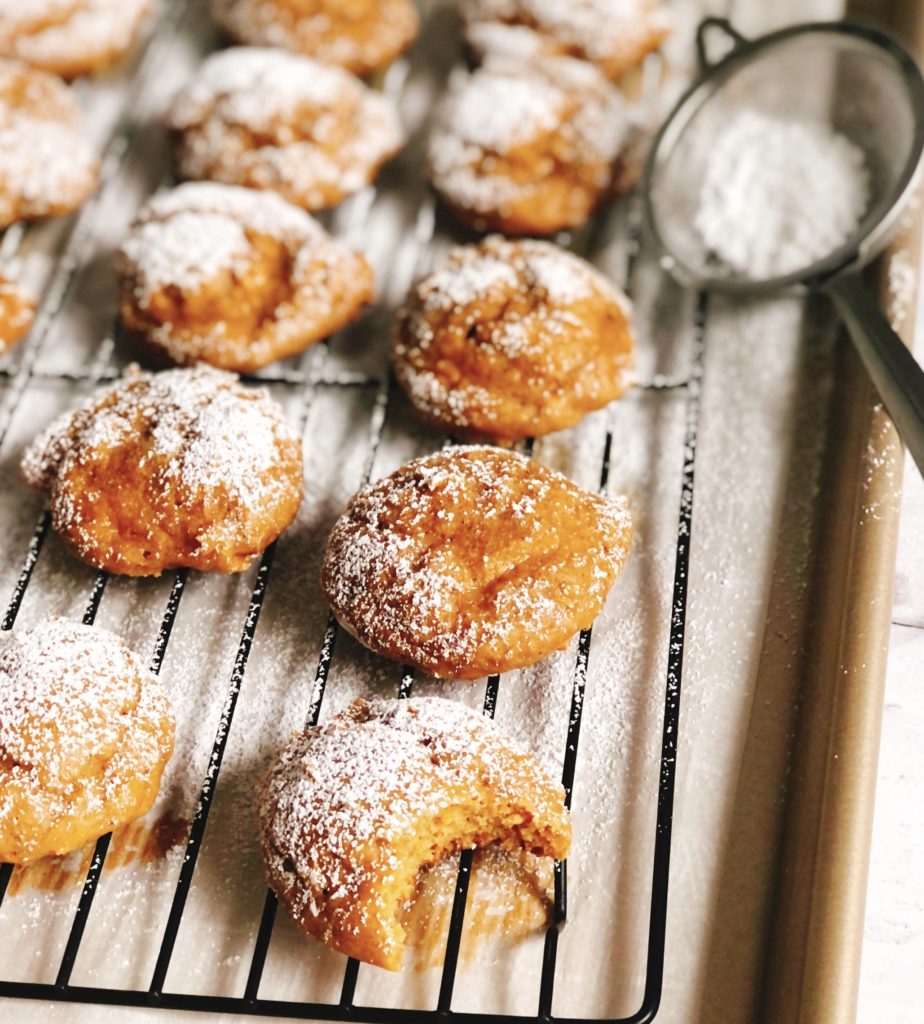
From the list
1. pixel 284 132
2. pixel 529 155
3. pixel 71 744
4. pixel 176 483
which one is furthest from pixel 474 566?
pixel 284 132

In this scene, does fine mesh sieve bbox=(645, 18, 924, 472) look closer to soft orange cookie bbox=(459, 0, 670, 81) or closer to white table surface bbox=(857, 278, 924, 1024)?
soft orange cookie bbox=(459, 0, 670, 81)

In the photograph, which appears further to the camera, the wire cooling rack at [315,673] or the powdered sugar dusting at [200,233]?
the powdered sugar dusting at [200,233]

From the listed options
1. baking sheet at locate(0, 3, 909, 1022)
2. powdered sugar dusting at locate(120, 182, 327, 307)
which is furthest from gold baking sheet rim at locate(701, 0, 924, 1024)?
powdered sugar dusting at locate(120, 182, 327, 307)

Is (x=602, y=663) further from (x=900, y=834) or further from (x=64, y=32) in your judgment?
(x=64, y=32)

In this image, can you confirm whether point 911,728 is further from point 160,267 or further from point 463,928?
point 160,267

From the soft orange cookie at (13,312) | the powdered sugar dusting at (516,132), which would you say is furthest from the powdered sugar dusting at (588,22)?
the soft orange cookie at (13,312)

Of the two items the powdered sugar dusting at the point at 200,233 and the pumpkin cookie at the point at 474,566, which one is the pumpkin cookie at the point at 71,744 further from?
the powdered sugar dusting at the point at 200,233

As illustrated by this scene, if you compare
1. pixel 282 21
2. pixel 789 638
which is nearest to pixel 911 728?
pixel 789 638
